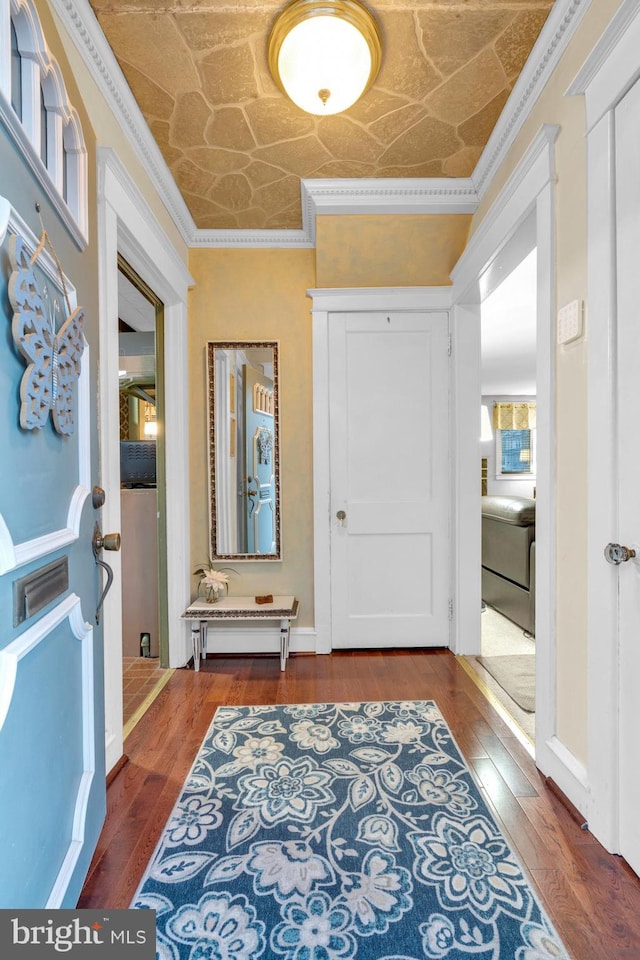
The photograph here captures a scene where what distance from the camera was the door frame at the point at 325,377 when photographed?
119 inches

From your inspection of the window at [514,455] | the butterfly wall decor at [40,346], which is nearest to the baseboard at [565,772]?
the butterfly wall decor at [40,346]

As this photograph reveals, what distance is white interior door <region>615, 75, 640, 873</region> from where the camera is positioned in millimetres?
1321

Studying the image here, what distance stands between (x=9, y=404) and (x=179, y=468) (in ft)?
6.93

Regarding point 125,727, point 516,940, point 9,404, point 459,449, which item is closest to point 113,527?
point 125,727

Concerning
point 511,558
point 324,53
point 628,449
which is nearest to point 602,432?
point 628,449

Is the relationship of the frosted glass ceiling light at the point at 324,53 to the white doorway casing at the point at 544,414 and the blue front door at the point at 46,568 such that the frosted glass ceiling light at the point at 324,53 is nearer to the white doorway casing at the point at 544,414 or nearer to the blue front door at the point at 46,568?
the white doorway casing at the point at 544,414

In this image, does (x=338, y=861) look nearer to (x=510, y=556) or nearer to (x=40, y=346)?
(x=40, y=346)

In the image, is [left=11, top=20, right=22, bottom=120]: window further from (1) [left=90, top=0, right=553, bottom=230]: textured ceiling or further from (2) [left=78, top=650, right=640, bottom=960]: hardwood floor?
(2) [left=78, top=650, right=640, bottom=960]: hardwood floor

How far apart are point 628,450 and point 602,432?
0.10 metres

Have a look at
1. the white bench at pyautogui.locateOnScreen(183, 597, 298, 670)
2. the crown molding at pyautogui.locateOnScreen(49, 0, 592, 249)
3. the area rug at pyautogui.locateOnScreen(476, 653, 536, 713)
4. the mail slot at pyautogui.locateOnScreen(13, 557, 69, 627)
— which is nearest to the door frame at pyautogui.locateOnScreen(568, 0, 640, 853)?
the crown molding at pyautogui.locateOnScreen(49, 0, 592, 249)

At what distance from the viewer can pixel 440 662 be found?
2.91 meters

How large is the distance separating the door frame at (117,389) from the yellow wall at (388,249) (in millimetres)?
866

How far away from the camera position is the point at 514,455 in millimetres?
8836

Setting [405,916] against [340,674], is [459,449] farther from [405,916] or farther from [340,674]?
[405,916]
